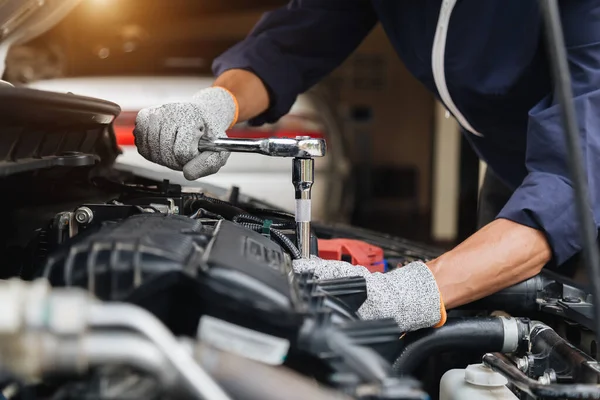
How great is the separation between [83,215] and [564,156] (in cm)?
64

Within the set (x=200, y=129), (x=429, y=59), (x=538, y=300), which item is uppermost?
(x=429, y=59)

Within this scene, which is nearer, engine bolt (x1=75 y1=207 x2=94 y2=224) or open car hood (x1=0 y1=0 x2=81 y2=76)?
engine bolt (x1=75 y1=207 x2=94 y2=224)

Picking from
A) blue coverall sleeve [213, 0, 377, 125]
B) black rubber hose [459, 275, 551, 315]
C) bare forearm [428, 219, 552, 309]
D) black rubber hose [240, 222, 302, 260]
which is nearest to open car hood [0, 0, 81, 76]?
blue coverall sleeve [213, 0, 377, 125]

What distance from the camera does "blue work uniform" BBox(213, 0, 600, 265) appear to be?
2.94ft

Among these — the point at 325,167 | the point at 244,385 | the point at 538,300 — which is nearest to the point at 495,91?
the point at 538,300

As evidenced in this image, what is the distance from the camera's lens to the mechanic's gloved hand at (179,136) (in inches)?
39.3

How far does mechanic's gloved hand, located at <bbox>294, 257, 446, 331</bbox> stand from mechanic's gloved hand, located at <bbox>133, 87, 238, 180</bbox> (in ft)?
1.05

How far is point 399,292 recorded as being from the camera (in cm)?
77

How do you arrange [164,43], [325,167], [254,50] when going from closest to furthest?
[254,50]
[325,167]
[164,43]

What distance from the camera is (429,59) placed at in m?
1.18

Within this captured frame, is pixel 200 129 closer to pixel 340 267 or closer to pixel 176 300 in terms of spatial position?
pixel 340 267

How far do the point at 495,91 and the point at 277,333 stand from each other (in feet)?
2.39

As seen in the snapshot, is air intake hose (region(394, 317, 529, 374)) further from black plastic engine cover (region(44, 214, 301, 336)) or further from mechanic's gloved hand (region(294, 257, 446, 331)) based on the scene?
black plastic engine cover (region(44, 214, 301, 336))

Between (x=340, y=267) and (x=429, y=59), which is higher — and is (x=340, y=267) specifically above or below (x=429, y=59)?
below
